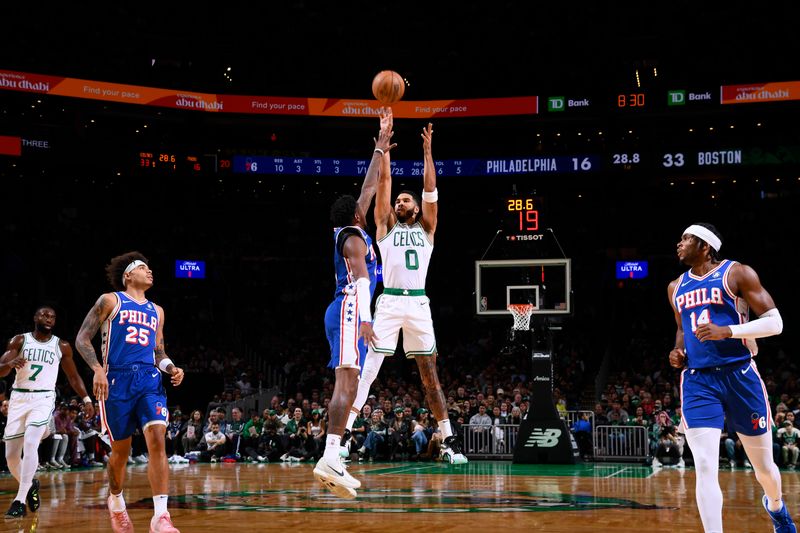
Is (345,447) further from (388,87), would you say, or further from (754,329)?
(754,329)

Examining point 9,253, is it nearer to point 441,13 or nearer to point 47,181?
point 47,181

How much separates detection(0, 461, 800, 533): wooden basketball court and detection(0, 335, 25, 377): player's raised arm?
61.5 inches

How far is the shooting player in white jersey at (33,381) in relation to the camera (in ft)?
33.7

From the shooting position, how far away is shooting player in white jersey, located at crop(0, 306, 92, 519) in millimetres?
10258

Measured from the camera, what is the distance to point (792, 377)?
2259cm

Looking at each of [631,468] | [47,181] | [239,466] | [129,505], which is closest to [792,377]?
[631,468]

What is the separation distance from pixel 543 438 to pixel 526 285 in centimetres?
308

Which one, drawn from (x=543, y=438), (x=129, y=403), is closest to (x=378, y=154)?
(x=129, y=403)

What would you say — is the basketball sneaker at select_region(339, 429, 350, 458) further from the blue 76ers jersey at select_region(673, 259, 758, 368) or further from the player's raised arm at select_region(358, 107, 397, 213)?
the blue 76ers jersey at select_region(673, 259, 758, 368)

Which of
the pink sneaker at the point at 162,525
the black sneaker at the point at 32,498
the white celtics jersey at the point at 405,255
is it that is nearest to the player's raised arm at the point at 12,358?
the black sneaker at the point at 32,498

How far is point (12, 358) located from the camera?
34.3 feet

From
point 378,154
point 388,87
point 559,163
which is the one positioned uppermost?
point 559,163

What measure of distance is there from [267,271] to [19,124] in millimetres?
10282

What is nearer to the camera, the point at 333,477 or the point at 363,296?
Answer: the point at 333,477
